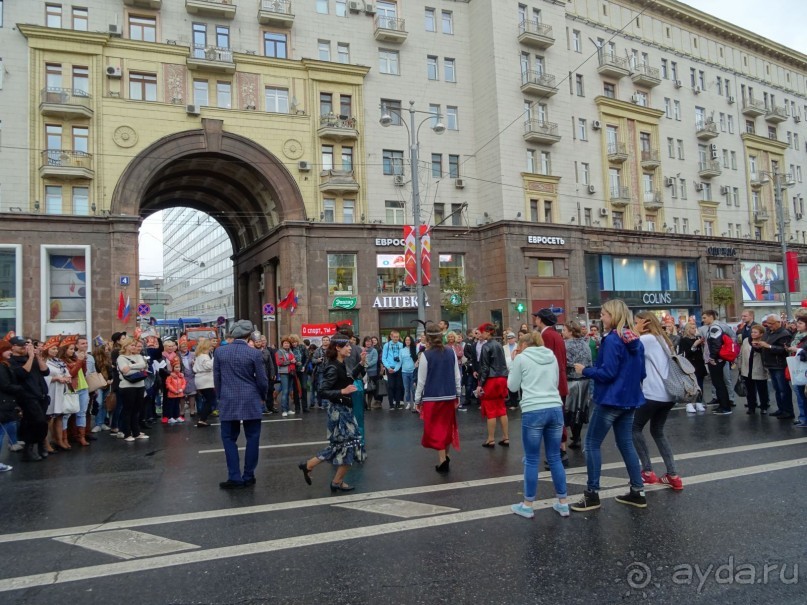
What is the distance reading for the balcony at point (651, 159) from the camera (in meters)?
44.2

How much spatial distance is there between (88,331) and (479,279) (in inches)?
864

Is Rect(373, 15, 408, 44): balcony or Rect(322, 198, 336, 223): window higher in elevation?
Rect(373, 15, 408, 44): balcony

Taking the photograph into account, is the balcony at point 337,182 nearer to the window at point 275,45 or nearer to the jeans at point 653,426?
the window at point 275,45

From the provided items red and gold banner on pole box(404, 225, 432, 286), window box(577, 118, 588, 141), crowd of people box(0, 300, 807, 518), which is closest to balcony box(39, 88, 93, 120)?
red and gold banner on pole box(404, 225, 432, 286)

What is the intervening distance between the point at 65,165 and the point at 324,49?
15499 millimetres

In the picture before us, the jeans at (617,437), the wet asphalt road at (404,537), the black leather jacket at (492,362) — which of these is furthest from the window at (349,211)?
the jeans at (617,437)

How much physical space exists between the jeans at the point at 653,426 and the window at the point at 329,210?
96.8ft

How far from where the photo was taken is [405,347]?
16.4m

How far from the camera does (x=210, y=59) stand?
105 ft

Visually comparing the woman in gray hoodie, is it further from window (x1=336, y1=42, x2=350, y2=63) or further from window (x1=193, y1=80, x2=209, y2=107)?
window (x1=336, y1=42, x2=350, y2=63)

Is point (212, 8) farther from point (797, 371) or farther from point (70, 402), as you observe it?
point (797, 371)

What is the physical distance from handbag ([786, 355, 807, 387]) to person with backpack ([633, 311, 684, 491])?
5202 mm

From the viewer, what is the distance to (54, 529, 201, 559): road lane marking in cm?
506

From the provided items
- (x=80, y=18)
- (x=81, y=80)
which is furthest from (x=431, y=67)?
(x=81, y=80)
